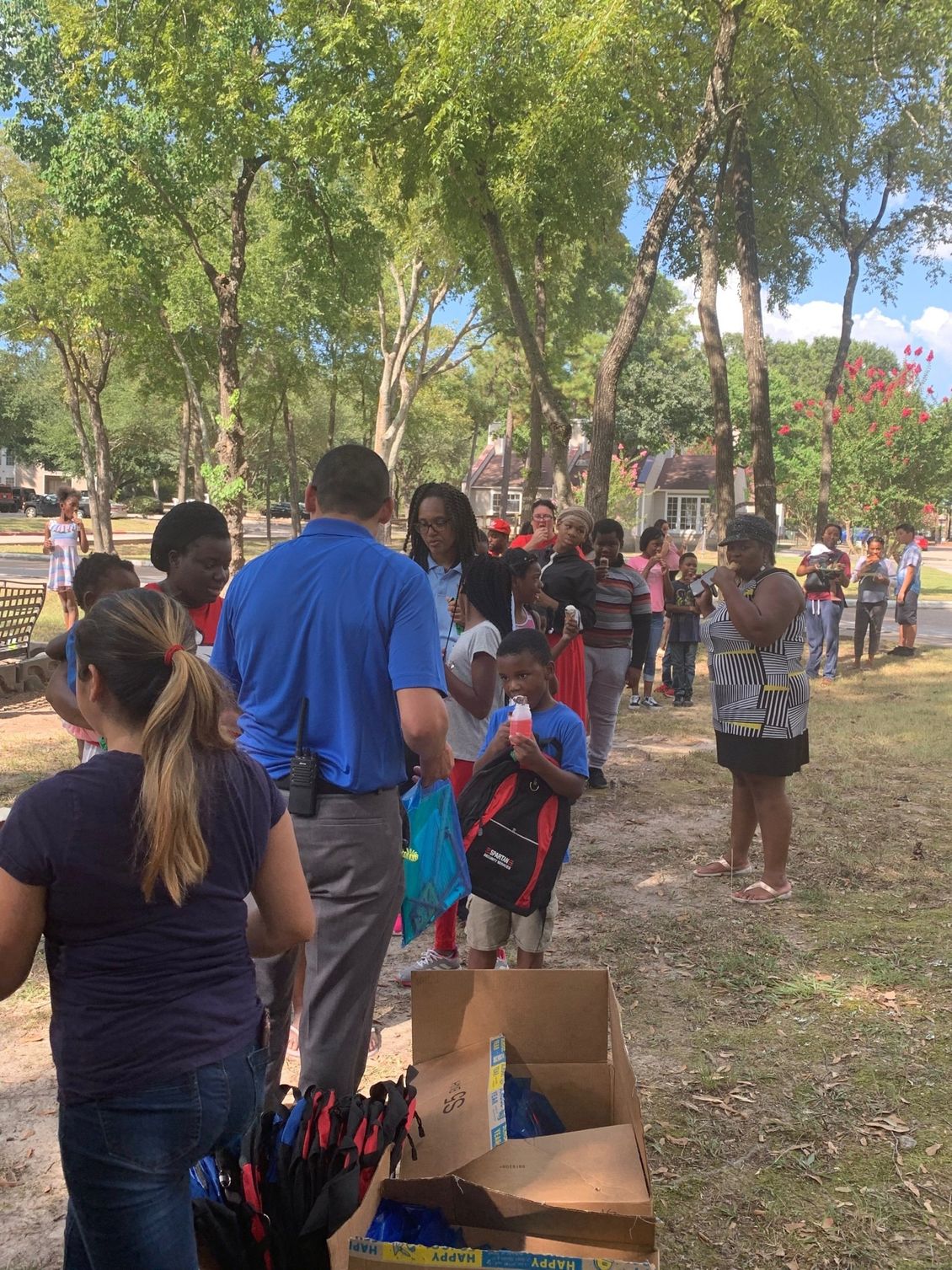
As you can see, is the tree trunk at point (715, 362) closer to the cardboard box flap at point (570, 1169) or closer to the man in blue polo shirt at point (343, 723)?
the man in blue polo shirt at point (343, 723)

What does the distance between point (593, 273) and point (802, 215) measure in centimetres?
401

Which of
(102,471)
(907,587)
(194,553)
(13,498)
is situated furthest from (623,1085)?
(13,498)

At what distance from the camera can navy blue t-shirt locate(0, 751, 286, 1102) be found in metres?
1.73

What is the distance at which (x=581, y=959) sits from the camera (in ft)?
16.5

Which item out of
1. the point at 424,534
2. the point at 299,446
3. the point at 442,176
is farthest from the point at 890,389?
the point at 299,446

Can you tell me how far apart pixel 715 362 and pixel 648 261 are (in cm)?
403

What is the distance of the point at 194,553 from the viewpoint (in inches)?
153

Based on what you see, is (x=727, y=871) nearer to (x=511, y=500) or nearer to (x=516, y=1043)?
(x=516, y=1043)

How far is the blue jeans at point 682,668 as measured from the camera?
481 inches

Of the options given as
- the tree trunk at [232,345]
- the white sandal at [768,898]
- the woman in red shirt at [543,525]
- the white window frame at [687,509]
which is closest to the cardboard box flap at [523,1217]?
the white sandal at [768,898]

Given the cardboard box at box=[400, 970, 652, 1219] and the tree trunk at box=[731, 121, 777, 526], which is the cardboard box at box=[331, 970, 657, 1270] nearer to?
the cardboard box at box=[400, 970, 652, 1219]

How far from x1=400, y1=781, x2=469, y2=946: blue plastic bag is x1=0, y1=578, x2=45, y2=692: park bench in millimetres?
7793

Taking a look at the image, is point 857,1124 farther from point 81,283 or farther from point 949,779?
point 81,283

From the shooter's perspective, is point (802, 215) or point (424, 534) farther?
point (802, 215)
